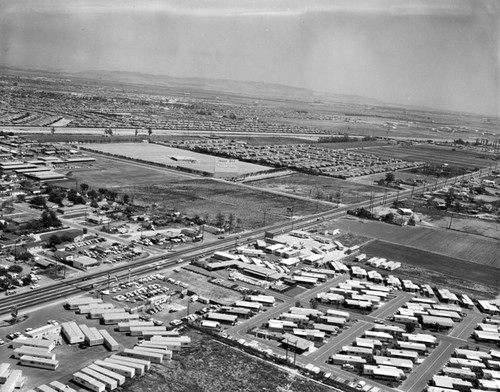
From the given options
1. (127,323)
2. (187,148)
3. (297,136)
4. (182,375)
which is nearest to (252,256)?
Answer: (127,323)

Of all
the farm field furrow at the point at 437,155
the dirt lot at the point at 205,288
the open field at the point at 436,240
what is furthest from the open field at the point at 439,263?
the farm field furrow at the point at 437,155

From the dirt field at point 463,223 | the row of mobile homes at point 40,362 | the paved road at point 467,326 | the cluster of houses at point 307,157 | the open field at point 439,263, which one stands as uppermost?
the cluster of houses at point 307,157

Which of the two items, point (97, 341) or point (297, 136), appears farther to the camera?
point (297, 136)

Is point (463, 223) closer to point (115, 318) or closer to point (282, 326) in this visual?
point (282, 326)

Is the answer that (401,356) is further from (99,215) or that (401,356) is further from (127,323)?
(99,215)

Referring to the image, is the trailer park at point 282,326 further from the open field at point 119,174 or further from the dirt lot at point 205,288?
the open field at point 119,174

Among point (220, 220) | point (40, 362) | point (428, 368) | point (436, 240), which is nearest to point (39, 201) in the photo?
point (220, 220)

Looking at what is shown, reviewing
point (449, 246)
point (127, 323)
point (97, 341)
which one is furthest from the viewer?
point (449, 246)
